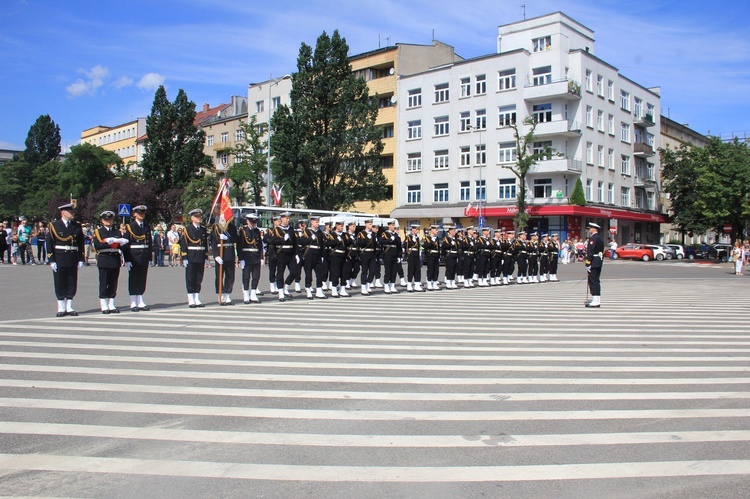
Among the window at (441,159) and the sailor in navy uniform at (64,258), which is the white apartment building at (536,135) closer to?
the window at (441,159)

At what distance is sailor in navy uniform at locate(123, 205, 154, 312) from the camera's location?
12.9 m

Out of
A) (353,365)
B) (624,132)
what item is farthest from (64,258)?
(624,132)

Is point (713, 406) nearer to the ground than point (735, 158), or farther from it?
nearer to the ground

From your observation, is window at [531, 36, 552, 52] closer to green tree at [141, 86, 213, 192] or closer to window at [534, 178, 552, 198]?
window at [534, 178, 552, 198]

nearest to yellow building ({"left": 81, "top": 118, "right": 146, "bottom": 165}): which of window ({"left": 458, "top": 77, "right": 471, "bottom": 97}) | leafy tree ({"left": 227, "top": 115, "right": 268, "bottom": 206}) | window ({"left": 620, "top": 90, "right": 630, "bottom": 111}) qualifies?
leafy tree ({"left": 227, "top": 115, "right": 268, "bottom": 206})

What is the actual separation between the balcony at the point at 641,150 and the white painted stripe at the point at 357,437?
2393 inches

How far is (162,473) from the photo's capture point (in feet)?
14.2

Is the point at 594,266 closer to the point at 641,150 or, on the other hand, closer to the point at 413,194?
the point at 413,194

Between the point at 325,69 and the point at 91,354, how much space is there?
134 ft

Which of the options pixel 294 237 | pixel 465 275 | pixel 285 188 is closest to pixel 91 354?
pixel 294 237

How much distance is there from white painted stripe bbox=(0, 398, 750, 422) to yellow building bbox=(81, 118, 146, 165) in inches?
3772

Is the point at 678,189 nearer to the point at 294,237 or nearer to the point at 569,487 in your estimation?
the point at 294,237

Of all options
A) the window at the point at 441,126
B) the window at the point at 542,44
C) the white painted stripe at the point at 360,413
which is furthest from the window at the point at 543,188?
the white painted stripe at the point at 360,413

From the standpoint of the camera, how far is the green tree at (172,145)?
2515 inches
